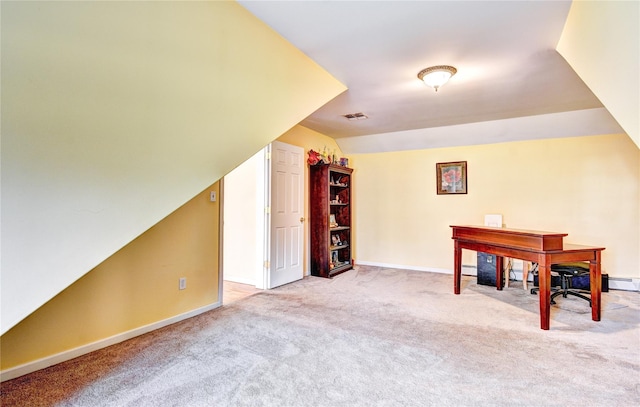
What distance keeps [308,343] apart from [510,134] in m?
4.27

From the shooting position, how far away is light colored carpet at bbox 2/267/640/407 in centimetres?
181

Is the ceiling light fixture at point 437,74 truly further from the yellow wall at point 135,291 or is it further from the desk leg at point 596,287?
the yellow wall at point 135,291

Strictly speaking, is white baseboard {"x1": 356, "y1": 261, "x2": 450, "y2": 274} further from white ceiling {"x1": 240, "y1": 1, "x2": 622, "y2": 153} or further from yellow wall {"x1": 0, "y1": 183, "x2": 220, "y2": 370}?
yellow wall {"x1": 0, "y1": 183, "x2": 220, "y2": 370}

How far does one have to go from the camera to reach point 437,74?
112 inches

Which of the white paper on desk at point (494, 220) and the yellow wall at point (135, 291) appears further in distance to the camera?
the white paper on desk at point (494, 220)

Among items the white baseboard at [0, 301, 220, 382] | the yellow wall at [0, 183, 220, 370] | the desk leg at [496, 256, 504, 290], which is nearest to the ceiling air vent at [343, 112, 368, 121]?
the yellow wall at [0, 183, 220, 370]

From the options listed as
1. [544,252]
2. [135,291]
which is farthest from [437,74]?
[135,291]

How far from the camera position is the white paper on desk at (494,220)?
4.79 metres

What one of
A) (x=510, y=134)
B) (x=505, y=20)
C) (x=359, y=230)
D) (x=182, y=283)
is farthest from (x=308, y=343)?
(x=510, y=134)

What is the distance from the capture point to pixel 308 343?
98.7 inches

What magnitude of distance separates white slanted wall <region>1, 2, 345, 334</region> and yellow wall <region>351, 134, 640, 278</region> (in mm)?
4064

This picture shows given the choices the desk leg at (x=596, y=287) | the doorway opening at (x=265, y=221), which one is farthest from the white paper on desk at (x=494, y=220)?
the doorway opening at (x=265, y=221)

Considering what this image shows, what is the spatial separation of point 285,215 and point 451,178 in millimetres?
2884

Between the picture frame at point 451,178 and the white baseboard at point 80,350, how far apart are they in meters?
4.25
